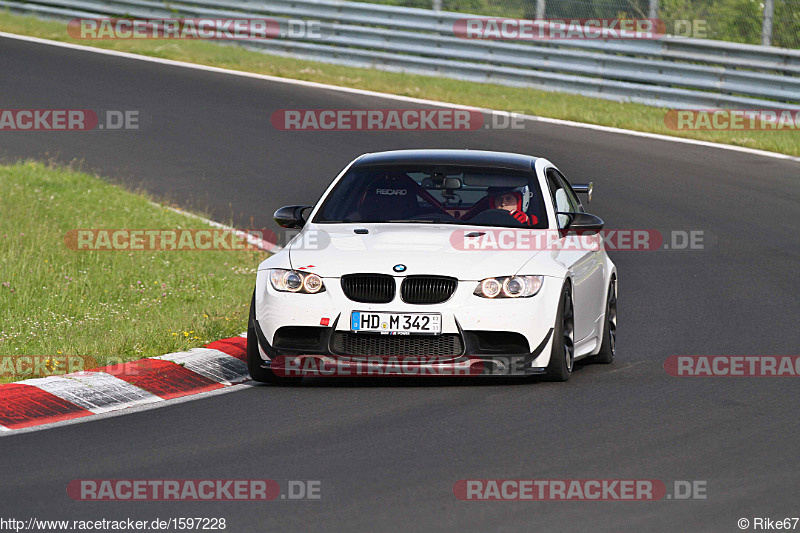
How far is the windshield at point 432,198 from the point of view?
9.91 metres

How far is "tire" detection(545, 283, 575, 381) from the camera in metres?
8.89

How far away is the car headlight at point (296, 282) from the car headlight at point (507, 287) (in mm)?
1000

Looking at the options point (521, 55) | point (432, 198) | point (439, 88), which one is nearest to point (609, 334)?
point (432, 198)

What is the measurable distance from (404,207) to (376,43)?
16411mm

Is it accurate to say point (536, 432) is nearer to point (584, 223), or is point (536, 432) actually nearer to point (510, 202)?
point (584, 223)

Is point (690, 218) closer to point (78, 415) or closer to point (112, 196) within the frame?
point (112, 196)

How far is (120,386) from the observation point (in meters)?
8.68

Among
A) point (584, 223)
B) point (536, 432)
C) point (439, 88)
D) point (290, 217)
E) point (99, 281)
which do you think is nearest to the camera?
point (536, 432)

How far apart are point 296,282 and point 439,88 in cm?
1600

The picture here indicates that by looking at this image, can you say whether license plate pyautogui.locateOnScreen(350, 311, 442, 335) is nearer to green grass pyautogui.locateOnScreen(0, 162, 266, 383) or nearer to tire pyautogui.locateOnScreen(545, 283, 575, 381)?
tire pyautogui.locateOnScreen(545, 283, 575, 381)

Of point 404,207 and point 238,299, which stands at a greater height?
point 404,207

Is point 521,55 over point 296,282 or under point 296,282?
over

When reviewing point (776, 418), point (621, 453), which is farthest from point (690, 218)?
point (621, 453)

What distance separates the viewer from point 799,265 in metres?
14.2
